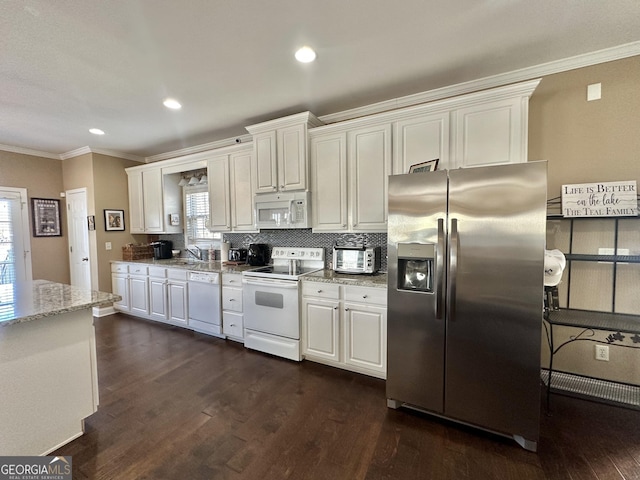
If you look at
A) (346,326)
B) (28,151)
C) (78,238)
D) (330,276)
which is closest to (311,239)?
(330,276)

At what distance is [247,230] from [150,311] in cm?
212

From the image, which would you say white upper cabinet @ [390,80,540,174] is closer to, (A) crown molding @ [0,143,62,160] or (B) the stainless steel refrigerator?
(B) the stainless steel refrigerator

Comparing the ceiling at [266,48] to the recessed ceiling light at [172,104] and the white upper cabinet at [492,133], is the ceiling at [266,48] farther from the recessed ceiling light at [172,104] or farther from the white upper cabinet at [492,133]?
the white upper cabinet at [492,133]

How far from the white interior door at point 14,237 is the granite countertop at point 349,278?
15.8 ft

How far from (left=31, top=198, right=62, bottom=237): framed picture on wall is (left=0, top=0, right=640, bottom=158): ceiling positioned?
2.05 meters

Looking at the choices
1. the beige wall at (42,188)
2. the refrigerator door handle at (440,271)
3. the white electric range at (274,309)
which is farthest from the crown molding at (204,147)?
the refrigerator door handle at (440,271)

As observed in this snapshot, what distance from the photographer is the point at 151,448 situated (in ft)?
5.91

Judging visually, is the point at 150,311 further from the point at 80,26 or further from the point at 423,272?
the point at 423,272

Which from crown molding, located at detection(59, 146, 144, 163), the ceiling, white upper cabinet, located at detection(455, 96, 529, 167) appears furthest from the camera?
crown molding, located at detection(59, 146, 144, 163)

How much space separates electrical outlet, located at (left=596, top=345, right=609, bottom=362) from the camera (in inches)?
89.8

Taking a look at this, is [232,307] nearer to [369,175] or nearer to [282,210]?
[282,210]

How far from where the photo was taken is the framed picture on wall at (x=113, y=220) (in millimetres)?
4668

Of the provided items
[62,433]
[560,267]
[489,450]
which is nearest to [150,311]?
[62,433]

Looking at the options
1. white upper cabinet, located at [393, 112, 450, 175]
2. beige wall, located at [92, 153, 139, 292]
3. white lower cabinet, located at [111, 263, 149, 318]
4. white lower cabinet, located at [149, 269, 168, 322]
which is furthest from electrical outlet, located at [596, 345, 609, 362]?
beige wall, located at [92, 153, 139, 292]
